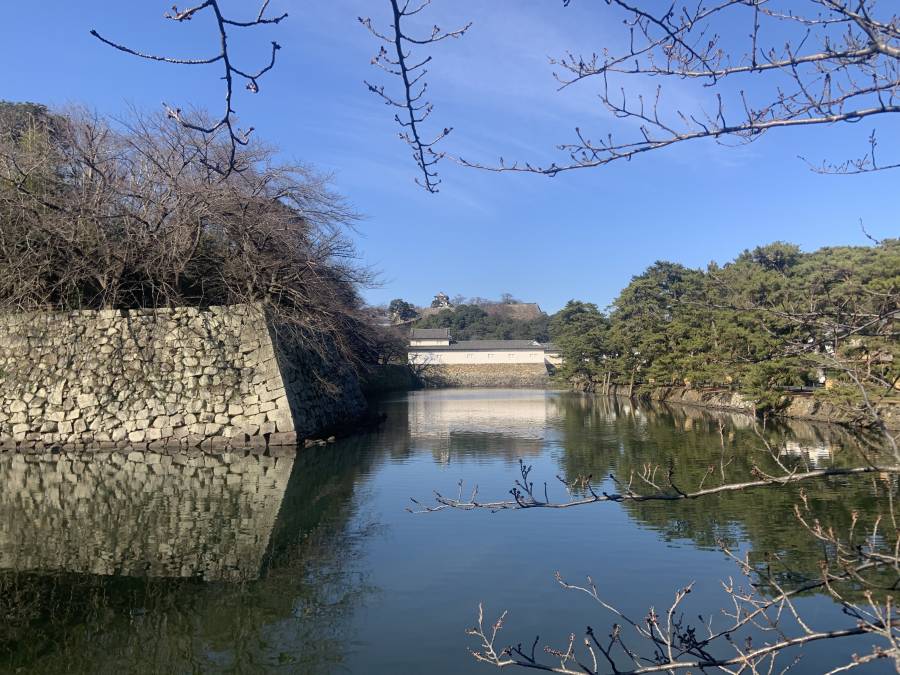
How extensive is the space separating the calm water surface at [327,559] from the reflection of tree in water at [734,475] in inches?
2.0

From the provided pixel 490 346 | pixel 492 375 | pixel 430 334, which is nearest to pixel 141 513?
pixel 492 375

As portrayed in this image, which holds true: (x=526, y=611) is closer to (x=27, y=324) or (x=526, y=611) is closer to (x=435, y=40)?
(x=435, y=40)

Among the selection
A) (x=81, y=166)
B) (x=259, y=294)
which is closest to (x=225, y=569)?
(x=259, y=294)

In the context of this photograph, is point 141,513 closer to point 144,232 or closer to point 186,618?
point 186,618

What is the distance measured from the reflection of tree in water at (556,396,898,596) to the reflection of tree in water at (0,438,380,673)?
1970 millimetres

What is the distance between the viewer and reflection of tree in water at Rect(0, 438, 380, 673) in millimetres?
3814

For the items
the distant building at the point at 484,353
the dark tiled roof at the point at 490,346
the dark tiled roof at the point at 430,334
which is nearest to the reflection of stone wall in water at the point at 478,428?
the distant building at the point at 484,353

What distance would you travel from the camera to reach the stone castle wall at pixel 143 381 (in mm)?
11977

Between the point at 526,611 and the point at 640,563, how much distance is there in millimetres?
1391

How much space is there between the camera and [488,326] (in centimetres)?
5766

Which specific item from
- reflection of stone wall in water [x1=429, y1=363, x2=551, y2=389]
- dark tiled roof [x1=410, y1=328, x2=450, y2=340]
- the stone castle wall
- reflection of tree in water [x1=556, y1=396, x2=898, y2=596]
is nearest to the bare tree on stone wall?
the stone castle wall

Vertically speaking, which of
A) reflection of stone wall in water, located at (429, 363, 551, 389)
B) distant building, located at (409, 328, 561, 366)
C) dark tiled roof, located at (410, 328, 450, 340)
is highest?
dark tiled roof, located at (410, 328, 450, 340)

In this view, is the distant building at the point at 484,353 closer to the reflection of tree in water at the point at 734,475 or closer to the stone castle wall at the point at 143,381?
the reflection of tree in water at the point at 734,475

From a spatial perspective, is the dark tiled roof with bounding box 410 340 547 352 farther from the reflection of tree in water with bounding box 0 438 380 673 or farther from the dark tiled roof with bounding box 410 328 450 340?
the reflection of tree in water with bounding box 0 438 380 673
